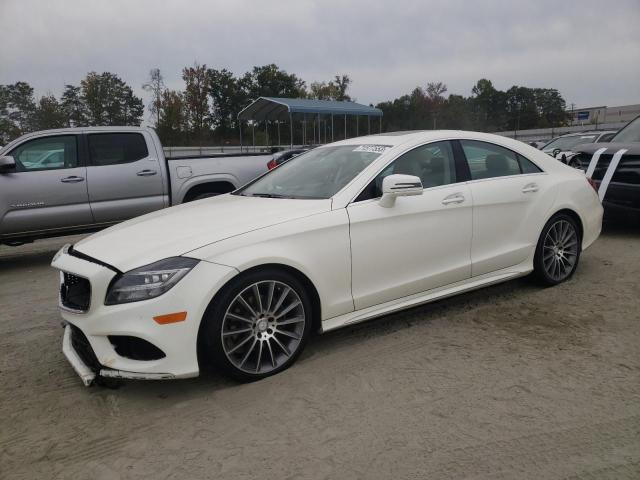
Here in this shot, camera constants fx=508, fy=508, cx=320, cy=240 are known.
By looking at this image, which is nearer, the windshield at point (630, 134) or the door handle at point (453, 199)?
the door handle at point (453, 199)

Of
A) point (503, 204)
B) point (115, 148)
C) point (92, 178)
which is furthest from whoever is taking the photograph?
point (115, 148)

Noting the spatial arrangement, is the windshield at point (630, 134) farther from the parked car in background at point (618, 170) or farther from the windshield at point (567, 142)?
the windshield at point (567, 142)

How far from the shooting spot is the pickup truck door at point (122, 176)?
7035mm

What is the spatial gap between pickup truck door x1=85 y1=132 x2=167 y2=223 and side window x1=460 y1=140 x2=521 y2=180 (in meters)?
4.72

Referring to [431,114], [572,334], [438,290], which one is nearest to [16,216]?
[438,290]

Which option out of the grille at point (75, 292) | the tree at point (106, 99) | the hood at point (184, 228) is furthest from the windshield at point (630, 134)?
the tree at point (106, 99)

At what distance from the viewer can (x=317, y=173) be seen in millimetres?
4145

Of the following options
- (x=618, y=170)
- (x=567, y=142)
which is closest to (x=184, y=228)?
(x=618, y=170)

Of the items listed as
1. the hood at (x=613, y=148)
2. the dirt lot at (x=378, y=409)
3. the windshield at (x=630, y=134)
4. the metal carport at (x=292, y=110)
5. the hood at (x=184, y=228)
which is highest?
the metal carport at (x=292, y=110)

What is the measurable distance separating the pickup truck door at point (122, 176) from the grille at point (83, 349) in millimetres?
4183

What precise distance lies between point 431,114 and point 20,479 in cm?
4847

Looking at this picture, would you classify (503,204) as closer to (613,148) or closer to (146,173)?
(613,148)

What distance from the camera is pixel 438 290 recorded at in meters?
3.97

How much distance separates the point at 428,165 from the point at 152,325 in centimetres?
245
